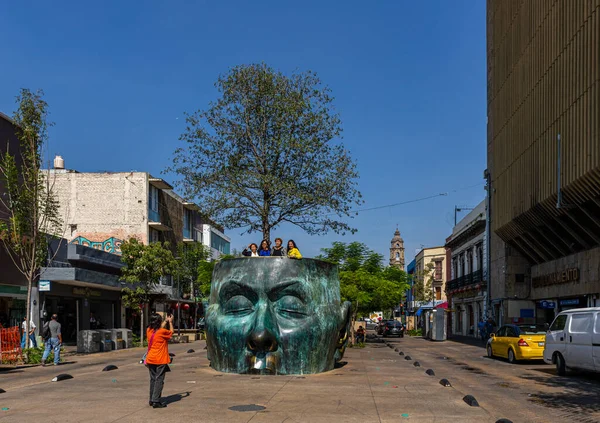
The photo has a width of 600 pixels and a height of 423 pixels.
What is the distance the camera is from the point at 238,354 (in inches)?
632

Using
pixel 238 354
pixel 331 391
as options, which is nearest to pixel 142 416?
pixel 331 391

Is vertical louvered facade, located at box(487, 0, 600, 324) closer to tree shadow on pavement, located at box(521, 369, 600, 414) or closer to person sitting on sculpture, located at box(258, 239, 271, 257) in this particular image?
tree shadow on pavement, located at box(521, 369, 600, 414)

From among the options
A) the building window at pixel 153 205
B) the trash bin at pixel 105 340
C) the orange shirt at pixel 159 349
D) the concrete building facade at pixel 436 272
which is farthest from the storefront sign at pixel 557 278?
the concrete building facade at pixel 436 272

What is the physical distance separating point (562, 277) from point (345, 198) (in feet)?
36.7

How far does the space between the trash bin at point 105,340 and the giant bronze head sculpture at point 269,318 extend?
1442cm

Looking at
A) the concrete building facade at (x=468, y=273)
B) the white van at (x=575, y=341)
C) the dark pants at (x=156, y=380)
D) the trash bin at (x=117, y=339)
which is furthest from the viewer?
the concrete building facade at (x=468, y=273)

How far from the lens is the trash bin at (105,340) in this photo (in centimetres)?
2936

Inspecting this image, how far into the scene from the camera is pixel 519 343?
22.4m

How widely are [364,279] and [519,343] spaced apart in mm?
13566

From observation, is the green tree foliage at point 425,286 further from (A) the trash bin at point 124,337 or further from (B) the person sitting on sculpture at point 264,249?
(B) the person sitting on sculpture at point 264,249

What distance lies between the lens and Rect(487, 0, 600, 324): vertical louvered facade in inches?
1003

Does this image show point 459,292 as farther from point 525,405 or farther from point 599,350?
point 525,405

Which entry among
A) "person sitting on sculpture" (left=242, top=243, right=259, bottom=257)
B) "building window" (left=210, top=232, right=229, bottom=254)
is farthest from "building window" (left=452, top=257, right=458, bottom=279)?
"person sitting on sculpture" (left=242, top=243, right=259, bottom=257)

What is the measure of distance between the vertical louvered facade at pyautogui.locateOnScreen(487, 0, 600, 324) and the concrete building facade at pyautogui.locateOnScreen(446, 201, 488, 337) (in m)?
4.19
